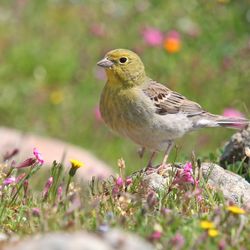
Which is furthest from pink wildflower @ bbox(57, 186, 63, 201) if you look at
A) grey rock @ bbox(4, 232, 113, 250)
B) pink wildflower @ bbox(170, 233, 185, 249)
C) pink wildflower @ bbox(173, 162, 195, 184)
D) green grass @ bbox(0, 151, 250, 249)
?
grey rock @ bbox(4, 232, 113, 250)

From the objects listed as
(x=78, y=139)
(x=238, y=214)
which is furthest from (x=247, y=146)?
(x=78, y=139)

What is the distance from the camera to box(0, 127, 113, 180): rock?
9.96 metres

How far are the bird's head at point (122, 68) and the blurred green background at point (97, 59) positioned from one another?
3.48 m

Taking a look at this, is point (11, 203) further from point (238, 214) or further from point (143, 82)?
point (143, 82)

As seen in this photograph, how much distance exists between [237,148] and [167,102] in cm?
97

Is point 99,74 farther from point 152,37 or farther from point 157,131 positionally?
point 157,131

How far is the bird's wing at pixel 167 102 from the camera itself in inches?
283

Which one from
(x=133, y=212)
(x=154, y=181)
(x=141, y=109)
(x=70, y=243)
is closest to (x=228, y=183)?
(x=154, y=181)

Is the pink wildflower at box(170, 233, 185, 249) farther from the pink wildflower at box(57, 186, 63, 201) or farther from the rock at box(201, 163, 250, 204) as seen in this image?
the rock at box(201, 163, 250, 204)

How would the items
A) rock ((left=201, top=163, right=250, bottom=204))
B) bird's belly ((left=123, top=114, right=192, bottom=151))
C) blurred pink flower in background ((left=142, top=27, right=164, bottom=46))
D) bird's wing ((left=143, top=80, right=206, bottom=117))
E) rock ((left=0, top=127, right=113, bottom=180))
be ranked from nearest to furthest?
1. rock ((left=201, top=163, right=250, bottom=204))
2. bird's belly ((left=123, top=114, right=192, bottom=151))
3. bird's wing ((left=143, top=80, right=206, bottom=117))
4. rock ((left=0, top=127, right=113, bottom=180))
5. blurred pink flower in background ((left=142, top=27, right=164, bottom=46))

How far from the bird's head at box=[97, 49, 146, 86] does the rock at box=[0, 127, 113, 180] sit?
2596 millimetres

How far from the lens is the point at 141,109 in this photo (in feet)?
22.7

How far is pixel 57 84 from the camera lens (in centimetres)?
1287

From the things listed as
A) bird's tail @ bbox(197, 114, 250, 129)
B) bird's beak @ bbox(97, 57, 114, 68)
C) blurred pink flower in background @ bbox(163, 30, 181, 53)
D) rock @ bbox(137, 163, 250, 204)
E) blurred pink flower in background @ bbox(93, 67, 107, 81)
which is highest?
blurred pink flower in background @ bbox(163, 30, 181, 53)
